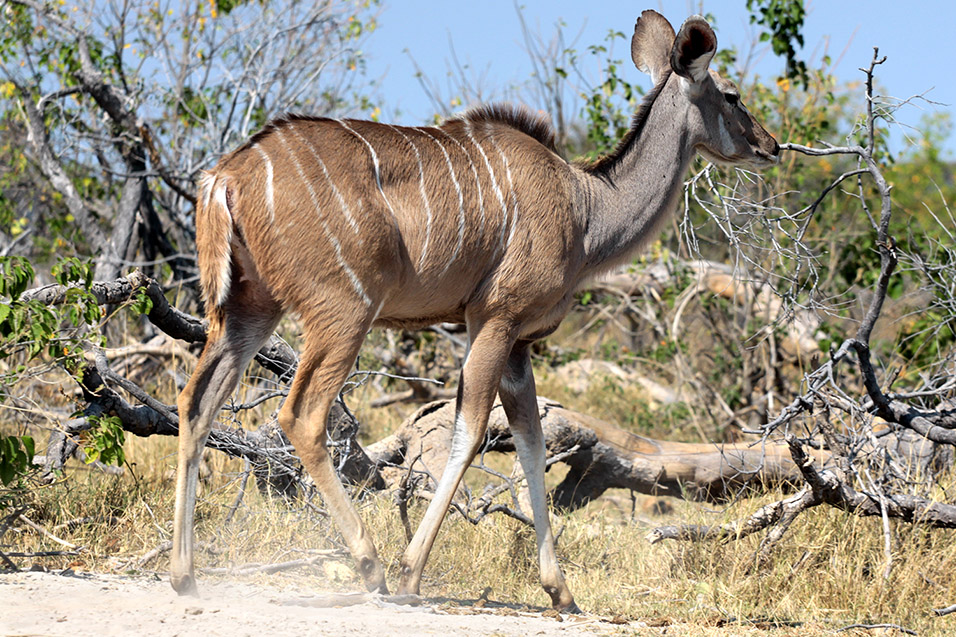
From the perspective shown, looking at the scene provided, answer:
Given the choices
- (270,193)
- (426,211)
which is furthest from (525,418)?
(270,193)

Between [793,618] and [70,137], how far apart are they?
276 inches

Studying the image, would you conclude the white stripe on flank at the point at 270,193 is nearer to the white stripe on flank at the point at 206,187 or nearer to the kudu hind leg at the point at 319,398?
the white stripe on flank at the point at 206,187

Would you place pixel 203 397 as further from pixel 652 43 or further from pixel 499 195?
pixel 652 43

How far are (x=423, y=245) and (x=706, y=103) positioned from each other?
1.73 metres

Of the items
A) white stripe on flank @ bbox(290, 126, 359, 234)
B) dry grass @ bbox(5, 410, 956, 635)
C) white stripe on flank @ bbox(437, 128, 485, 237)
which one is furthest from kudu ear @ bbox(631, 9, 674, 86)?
dry grass @ bbox(5, 410, 956, 635)

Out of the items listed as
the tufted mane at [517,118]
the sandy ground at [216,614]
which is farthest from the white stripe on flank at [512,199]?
the sandy ground at [216,614]

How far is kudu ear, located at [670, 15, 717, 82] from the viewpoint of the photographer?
4.48 metres

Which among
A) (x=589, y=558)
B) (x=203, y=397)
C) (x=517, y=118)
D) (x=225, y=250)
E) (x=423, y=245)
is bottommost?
(x=589, y=558)

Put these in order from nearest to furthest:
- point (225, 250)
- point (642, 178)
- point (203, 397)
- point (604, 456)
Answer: point (225, 250) → point (203, 397) → point (642, 178) → point (604, 456)

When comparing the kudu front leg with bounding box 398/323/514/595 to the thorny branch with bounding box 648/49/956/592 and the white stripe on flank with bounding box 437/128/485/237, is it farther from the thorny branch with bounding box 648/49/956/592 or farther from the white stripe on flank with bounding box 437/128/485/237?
the thorny branch with bounding box 648/49/956/592

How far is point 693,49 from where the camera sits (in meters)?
A: 4.62

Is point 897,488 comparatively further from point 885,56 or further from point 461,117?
point 461,117

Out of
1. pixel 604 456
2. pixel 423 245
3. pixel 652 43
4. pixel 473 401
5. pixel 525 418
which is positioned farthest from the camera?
pixel 604 456

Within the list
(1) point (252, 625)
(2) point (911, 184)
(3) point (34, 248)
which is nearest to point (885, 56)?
(1) point (252, 625)
